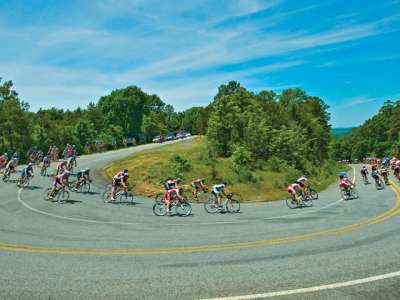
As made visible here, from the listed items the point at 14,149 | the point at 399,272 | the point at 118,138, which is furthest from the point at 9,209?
the point at 118,138

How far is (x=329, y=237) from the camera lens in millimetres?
13016

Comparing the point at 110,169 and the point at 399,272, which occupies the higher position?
the point at 110,169

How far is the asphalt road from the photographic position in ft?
24.9

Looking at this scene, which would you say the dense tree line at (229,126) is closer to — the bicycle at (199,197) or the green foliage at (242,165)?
the green foliage at (242,165)

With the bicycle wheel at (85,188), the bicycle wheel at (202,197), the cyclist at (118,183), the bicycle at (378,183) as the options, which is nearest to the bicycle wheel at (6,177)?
the bicycle wheel at (85,188)

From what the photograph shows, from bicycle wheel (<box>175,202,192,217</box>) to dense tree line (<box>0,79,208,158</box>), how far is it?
44.2m

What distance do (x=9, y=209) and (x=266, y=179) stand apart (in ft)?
77.4

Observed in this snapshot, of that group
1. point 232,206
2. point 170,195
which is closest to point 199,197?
point 232,206

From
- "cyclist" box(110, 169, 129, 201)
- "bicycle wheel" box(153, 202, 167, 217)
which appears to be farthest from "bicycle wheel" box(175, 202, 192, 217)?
"cyclist" box(110, 169, 129, 201)

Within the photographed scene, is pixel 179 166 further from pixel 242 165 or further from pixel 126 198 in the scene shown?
pixel 126 198

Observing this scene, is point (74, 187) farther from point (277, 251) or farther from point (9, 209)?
point (277, 251)

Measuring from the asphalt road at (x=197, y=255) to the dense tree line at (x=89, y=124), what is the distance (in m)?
41.9

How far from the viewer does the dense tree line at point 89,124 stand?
186ft

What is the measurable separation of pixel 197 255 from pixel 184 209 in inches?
406
